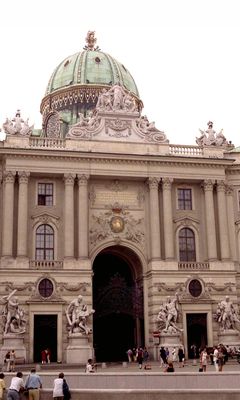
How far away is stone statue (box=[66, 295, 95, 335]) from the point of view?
138 feet

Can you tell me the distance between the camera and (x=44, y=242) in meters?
45.6

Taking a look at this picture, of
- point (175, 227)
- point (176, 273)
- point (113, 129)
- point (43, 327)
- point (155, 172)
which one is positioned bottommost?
point (43, 327)

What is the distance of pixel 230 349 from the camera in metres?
43.2

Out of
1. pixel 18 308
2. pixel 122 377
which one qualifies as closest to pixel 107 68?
pixel 18 308

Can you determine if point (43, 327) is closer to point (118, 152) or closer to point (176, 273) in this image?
point (176, 273)

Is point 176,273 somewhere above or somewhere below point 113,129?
below

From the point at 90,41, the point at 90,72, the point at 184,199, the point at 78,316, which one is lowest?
the point at 78,316

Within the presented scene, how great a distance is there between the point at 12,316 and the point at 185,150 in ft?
64.1

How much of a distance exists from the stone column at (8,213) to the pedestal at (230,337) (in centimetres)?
1707

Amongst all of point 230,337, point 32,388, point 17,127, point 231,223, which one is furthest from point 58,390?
point 231,223

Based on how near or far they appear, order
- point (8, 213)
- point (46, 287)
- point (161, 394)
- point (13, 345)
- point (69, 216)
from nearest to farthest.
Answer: point (161, 394) < point (13, 345) < point (46, 287) < point (8, 213) < point (69, 216)

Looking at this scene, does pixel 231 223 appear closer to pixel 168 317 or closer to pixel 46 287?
pixel 168 317

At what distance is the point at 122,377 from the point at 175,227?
27.4 metres

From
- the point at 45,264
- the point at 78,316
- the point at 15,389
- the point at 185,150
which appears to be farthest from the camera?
the point at 185,150
